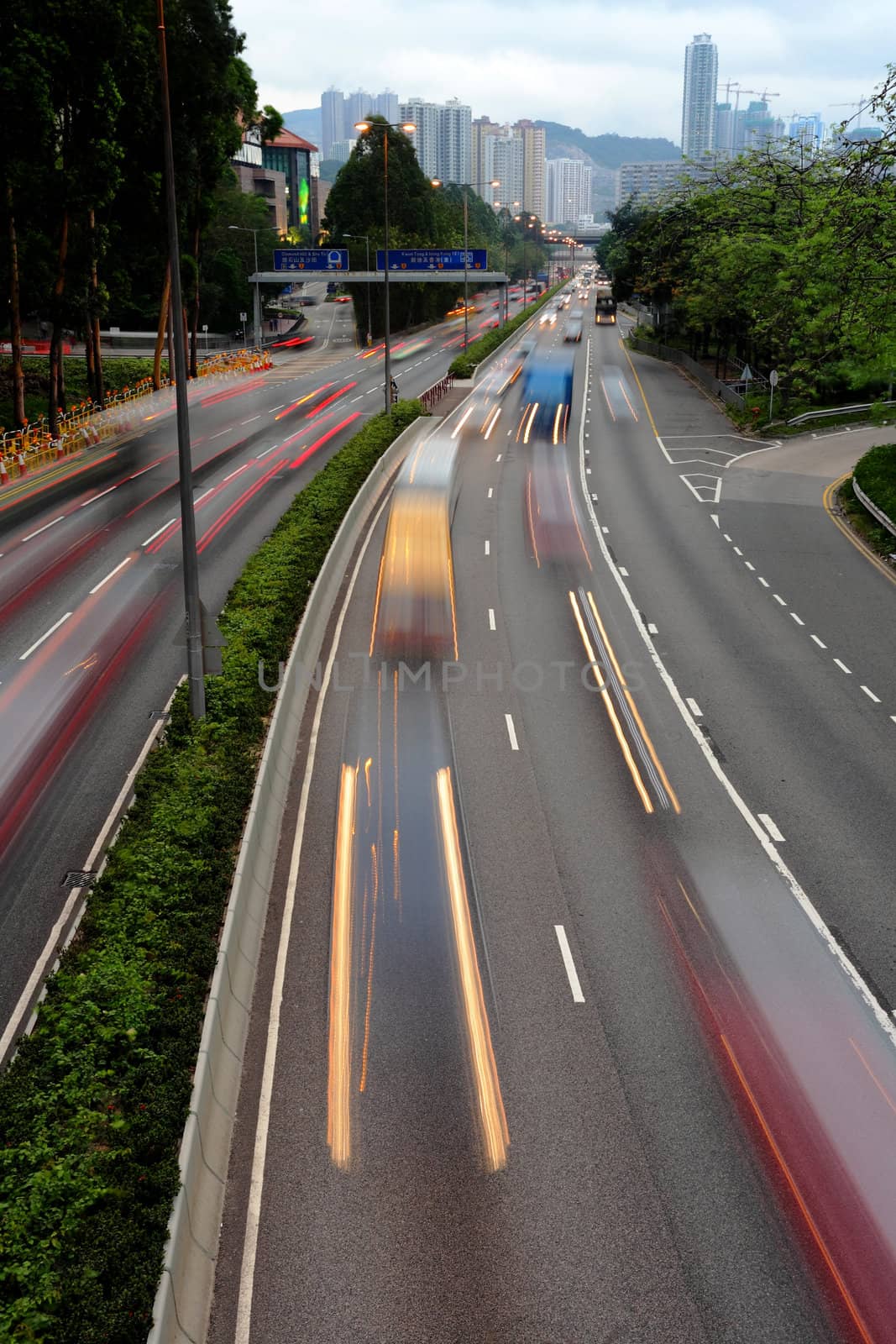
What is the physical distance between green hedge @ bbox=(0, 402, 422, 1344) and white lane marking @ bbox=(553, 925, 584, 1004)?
14.9 ft

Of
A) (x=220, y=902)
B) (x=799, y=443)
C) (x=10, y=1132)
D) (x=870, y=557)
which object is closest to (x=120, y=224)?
(x=799, y=443)

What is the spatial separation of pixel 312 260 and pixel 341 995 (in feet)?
294

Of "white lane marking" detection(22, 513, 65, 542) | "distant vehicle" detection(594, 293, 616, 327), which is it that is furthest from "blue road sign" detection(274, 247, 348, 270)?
"white lane marking" detection(22, 513, 65, 542)

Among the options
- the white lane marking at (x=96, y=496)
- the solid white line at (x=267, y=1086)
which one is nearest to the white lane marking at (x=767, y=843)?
the solid white line at (x=267, y=1086)

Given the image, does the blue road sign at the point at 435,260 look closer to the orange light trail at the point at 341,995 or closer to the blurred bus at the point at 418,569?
the blurred bus at the point at 418,569

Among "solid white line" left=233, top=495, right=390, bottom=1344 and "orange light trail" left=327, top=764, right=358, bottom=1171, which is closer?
"solid white line" left=233, top=495, right=390, bottom=1344

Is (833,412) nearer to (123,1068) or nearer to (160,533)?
(160,533)

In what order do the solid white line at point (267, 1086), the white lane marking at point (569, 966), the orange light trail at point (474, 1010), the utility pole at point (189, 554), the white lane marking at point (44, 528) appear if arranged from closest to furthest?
the solid white line at point (267, 1086) < the orange light trail at point (474, 1010) < the white lane marking at point (569, 966) < the utility pole at point (189, 554) < the white lane marking at point (44, 528)

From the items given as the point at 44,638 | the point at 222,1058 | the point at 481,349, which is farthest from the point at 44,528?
the point at 481,349

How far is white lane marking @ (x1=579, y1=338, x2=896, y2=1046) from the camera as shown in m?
14.2

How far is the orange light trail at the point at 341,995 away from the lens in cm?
1206

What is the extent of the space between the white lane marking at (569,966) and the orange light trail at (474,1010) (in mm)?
1164

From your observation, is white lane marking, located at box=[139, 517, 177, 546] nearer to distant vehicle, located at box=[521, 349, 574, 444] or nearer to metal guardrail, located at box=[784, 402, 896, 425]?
distant vehicle, located at box=[521, 349, 574, 444]

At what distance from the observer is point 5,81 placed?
38.0m
